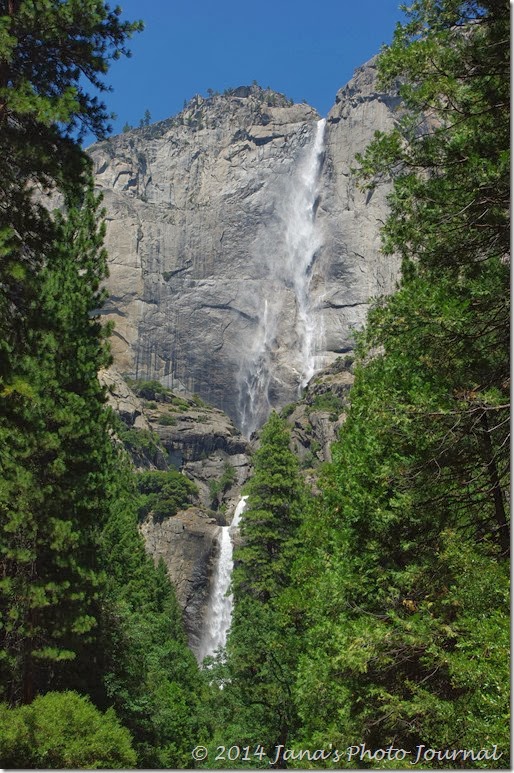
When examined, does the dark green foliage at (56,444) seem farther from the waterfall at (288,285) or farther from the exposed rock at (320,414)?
the waterfall at (288,285)

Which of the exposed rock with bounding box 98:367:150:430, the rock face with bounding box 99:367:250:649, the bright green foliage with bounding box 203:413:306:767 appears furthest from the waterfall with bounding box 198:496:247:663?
the bright green foliage with bounding box 203:413:306:767

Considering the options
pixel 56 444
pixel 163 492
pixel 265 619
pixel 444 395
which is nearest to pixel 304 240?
pixel 163 492

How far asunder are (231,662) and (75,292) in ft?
33.5

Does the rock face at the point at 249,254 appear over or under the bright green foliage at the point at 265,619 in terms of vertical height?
over

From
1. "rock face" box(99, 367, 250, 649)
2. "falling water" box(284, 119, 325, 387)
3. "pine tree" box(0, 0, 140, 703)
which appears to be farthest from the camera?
"falling water" box(284, 119, 325, 387)

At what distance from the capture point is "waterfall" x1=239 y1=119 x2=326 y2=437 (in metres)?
96.1

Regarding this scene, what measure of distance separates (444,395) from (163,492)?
6058cm

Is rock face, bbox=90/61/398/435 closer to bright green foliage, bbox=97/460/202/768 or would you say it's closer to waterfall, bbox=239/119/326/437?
waterfall, bbox=239/119/326/437

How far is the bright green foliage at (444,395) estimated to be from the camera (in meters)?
7.46

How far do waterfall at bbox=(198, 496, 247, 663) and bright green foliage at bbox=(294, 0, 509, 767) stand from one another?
42877 millimetres

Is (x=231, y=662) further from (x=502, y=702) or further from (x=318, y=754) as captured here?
(x=502, y=702)

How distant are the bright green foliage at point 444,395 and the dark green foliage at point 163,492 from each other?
5453 centimetres

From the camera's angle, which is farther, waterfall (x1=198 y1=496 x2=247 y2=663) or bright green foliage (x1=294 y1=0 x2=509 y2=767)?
waterfall (x1=198 y1=496 x2=247 y2=663)

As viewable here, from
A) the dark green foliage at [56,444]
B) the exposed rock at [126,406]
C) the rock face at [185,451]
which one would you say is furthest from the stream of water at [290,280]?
the dark green foliage at [56,444]
